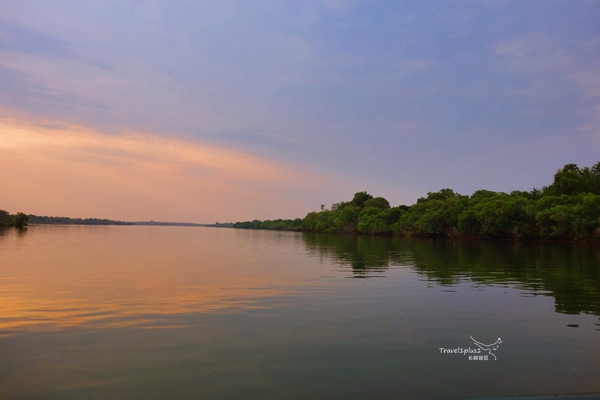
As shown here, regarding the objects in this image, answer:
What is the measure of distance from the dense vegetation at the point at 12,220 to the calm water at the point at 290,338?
113177 mm

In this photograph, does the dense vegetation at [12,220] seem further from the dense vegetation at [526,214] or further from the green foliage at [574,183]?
the green foliage at [574,183]

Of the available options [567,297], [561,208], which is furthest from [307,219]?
[567,297]

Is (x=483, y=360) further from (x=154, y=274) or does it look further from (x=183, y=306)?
(x=154, y=274)

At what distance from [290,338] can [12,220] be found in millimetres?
138151

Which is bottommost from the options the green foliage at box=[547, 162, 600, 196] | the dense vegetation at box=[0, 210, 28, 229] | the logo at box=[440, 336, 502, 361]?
the logo at box=[440, 336, 502, 361]

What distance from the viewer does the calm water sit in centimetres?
730

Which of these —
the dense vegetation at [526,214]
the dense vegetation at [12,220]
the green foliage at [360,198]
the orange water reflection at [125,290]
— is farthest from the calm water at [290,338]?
the green foliage at [360,198]

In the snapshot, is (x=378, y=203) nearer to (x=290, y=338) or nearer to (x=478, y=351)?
(x=478, y=351)

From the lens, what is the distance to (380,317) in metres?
12.7

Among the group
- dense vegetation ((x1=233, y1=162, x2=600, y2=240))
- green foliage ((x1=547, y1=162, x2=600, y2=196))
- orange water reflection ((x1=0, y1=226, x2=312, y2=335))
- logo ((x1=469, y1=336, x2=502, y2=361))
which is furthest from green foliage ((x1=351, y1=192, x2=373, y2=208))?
logo ((x1=469, y1=336, x2=502, y2=361))

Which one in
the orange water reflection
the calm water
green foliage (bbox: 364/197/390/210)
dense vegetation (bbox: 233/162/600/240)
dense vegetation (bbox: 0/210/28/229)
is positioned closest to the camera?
the calm water

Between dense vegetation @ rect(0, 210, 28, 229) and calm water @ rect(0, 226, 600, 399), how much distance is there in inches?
4456

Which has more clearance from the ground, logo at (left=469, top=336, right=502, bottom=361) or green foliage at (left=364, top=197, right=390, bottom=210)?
green foliage at (left=364, top=197, right=390, bottom=210)

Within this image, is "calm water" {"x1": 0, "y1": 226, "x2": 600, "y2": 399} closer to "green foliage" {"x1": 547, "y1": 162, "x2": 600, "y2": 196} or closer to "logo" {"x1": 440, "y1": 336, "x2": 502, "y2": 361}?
"logo" {"x1": 440, "y1": 336, "x2": 502, "y2": 361}
